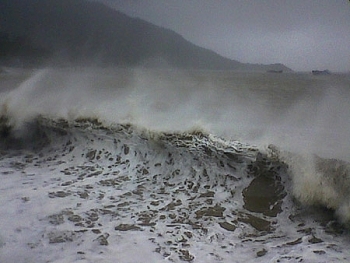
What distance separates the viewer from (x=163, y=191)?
4.59 m

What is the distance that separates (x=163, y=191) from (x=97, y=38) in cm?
15203

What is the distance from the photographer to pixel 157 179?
16.5ft

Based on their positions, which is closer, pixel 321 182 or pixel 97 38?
pixel 321 182

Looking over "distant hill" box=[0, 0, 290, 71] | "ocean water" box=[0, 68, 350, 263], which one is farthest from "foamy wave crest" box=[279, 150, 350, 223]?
"distant hill" box=[0, 0, 290, 71]

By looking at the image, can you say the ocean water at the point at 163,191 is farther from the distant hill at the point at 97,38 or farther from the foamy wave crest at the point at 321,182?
the distant hill at the point at 97,38

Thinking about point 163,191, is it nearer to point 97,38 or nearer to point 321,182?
point 321,182

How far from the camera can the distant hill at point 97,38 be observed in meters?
105

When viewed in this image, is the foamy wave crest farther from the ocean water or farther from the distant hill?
the distant hill

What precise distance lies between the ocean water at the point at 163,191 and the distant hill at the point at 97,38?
85868mm

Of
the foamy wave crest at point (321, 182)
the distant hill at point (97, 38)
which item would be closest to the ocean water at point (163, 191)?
the foamy wave crest at point (321, 182)

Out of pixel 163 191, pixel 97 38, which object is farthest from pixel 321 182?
pixel 97 38

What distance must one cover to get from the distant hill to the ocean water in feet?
282

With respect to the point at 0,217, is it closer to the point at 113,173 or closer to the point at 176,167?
the point at 113,173

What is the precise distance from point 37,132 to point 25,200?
3.73 meters
